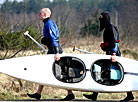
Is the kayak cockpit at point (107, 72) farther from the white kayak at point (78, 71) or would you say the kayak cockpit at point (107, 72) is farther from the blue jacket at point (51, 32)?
the blue jacket at point (51, 32)

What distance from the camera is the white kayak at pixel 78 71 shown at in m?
8.34

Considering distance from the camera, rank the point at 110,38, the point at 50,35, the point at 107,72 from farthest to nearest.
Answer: the point at 107,72, the point at 110,38, the point at 50,35

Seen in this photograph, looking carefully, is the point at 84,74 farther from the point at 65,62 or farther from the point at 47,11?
the point at 47,11

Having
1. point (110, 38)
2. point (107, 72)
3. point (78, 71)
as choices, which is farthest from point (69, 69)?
point (110, 38)

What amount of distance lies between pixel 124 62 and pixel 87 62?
0.89 meters

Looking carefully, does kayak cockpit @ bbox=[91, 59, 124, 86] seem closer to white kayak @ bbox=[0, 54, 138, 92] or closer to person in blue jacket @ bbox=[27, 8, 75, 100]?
white kayak @ bbox=[0, 54, 138, 92]

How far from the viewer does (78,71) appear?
8.62m

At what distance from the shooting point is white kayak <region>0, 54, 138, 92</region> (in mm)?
8344

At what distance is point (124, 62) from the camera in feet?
28.0

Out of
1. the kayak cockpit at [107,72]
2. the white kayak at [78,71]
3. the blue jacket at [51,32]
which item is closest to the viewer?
the blue jacket at [51,32]

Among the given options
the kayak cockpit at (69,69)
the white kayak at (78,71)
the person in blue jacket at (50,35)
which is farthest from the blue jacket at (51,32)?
the kayak cockpit at (69,69)

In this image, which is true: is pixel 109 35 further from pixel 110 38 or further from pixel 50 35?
pixel 50 35

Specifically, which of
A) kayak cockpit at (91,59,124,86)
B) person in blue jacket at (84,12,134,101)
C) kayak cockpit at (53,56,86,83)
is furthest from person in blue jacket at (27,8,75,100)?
person in blue jacket at (84,12,134,101)

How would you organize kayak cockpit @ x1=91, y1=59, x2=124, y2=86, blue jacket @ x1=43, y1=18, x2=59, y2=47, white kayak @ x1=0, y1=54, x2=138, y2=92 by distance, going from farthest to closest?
kayak cockpit @ x1=91, y1=59, x2=124, y2=86 < white kayak @ x1=0, y1=54, x2=138, y2=92 < blue jacket @ x1=43, y1=18, x2=59, y2=47
